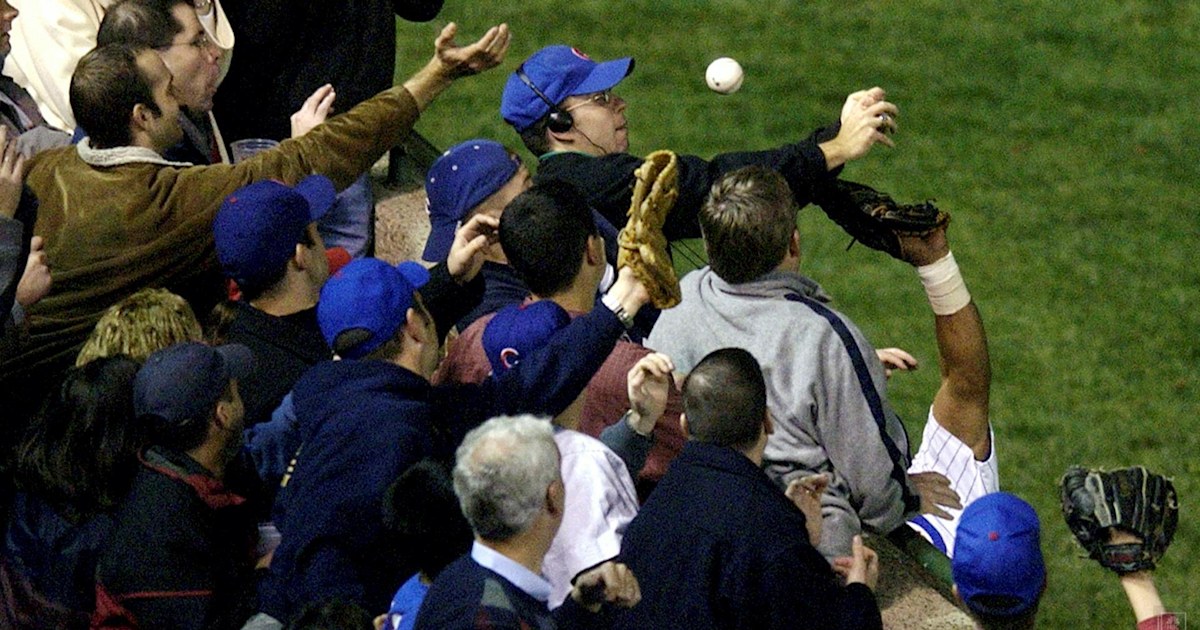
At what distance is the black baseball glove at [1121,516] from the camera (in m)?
4.77

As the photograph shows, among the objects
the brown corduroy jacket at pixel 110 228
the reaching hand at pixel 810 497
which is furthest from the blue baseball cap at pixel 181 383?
the reaching hand at pixel 810 497

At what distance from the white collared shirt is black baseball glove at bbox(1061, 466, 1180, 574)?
Result: 1.22 m

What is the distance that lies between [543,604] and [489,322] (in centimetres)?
124

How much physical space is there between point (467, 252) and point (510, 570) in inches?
65.5

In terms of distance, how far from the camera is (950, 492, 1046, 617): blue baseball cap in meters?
5.10

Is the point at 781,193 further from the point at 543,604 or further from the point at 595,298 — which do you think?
the point at 543,604

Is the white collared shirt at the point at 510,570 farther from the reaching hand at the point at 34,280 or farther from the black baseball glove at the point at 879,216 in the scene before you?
the black baseball glove at the point at 879,216

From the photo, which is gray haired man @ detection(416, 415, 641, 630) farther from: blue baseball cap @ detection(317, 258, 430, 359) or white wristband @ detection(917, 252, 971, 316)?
white wristband @ detection(917, 252, 971, 316)

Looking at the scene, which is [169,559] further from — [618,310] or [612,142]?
[612,142]

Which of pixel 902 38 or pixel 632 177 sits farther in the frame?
pixel 902 38

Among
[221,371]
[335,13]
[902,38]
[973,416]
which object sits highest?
[221,371]

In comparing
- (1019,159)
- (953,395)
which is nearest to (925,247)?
(953,395)

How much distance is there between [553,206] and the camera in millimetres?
5562

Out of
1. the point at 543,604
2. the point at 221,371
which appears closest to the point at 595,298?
the point at 221,371
